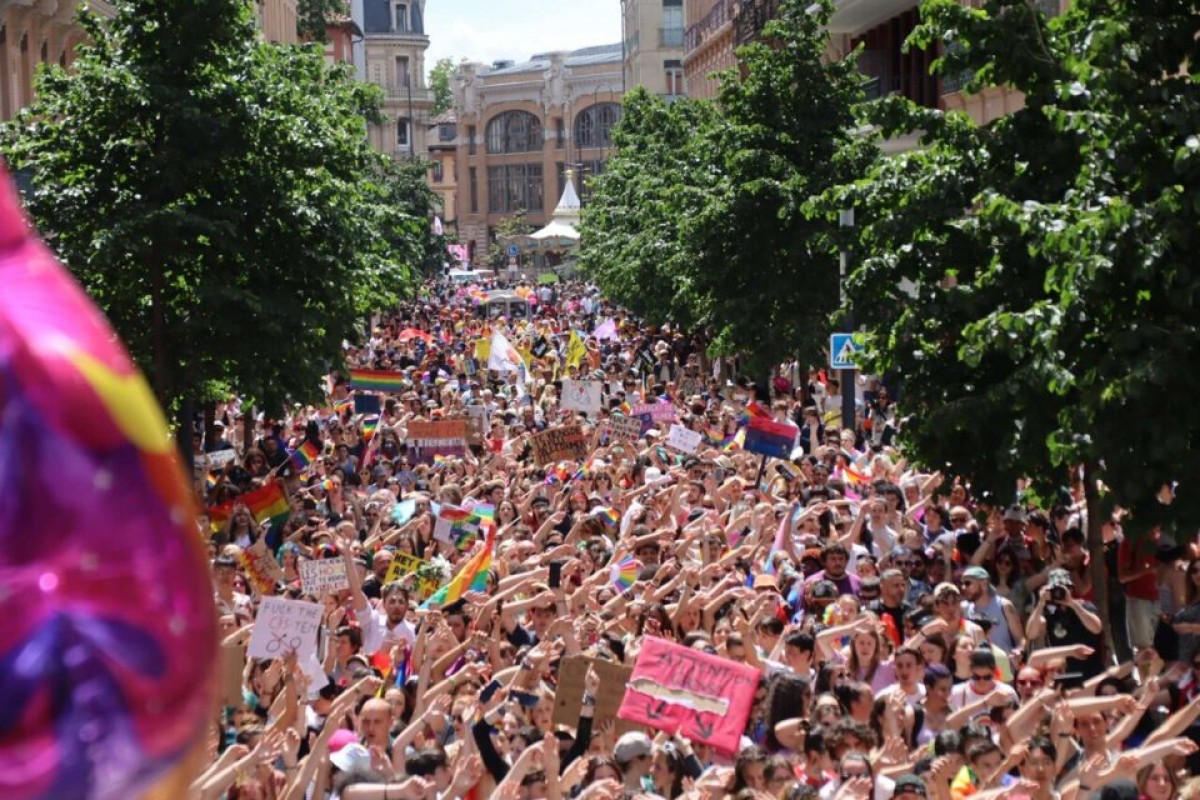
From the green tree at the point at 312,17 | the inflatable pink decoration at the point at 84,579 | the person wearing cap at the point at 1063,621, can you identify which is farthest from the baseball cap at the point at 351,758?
the green tree at the point at 312,17

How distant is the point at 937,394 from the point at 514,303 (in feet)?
223

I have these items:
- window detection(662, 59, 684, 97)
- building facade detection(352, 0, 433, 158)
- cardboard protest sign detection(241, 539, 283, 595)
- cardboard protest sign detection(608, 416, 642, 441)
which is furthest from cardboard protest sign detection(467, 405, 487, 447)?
building facade detection(352, 0, 433, 158)

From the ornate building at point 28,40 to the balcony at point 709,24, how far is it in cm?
2967

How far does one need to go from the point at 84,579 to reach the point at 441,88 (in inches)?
7735

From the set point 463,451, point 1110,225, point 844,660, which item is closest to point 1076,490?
point 1110,225

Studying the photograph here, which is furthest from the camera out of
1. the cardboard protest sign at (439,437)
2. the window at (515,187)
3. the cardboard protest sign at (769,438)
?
the window at (515,187)

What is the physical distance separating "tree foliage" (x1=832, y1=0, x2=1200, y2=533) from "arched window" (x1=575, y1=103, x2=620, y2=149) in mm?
138582

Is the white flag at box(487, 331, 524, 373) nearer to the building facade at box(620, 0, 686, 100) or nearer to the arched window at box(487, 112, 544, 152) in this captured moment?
the building facade at box(620, 0, 686, 100)

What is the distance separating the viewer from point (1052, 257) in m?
11.2

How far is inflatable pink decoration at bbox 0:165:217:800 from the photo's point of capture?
4.26ft

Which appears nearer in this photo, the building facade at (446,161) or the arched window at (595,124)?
the arched window at (595,124)

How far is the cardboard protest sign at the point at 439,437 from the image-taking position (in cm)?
2311

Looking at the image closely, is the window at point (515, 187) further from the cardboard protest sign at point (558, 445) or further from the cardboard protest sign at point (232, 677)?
the cardboard protest sign at point (232, 677)

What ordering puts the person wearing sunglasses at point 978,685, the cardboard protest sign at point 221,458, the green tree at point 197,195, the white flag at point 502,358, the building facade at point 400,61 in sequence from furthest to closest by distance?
1. the building facade at point 400,61
2. the white flag at point 502,358
3. the cardboard protest sign at point 221,458
4. the green tree at point 197,195
5. the person wearing sunglasses at point 978,685
